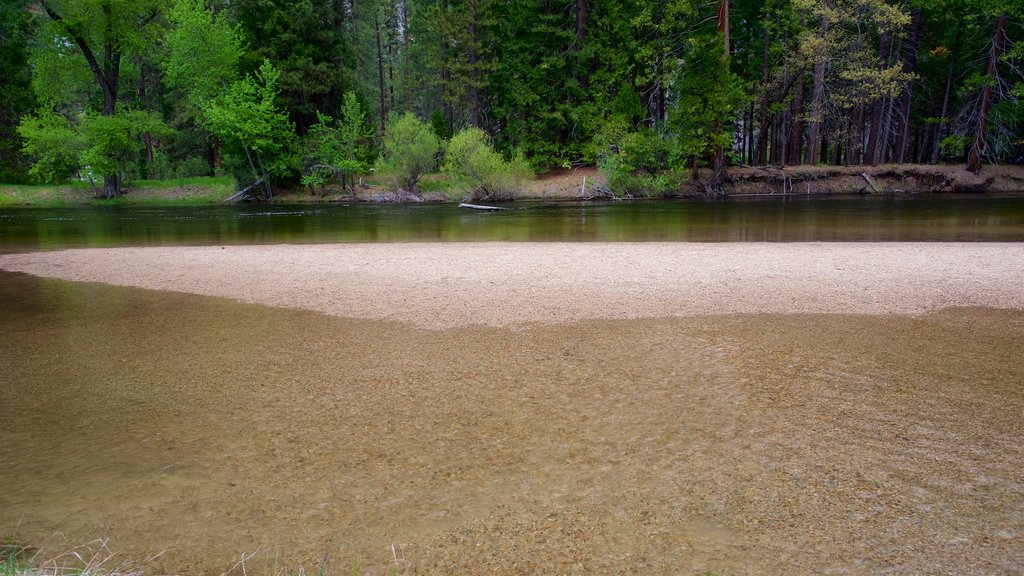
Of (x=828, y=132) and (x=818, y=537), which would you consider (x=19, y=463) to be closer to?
(x=818, y=537)

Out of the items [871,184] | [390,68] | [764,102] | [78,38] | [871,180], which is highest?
[390,68]

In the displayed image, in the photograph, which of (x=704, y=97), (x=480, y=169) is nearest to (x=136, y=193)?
(x=480, y=169)

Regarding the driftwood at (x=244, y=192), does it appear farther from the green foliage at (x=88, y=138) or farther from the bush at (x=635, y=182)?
the bush at (x=635, y=182)

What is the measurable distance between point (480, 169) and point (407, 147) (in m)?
4.71

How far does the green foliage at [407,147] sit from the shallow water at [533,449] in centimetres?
2736

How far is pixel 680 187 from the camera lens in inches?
1229

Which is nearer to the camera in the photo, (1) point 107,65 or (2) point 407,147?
(2) point 407,147

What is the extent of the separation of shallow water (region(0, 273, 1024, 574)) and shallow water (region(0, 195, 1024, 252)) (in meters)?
8.77

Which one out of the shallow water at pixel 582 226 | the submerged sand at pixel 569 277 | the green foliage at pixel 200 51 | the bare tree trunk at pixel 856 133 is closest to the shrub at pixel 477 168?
the shallow water at pixel 582 226

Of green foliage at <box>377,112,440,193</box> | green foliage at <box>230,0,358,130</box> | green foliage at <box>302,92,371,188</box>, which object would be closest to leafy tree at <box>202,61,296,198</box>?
green foliage at <box>302,92,371,188</box>

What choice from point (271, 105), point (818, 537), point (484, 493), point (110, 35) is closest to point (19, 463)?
point (484, 493)

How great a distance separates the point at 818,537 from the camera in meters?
2.48

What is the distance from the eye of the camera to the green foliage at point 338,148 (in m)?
34.8

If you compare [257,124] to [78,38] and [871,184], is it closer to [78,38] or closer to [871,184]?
[78,38]
